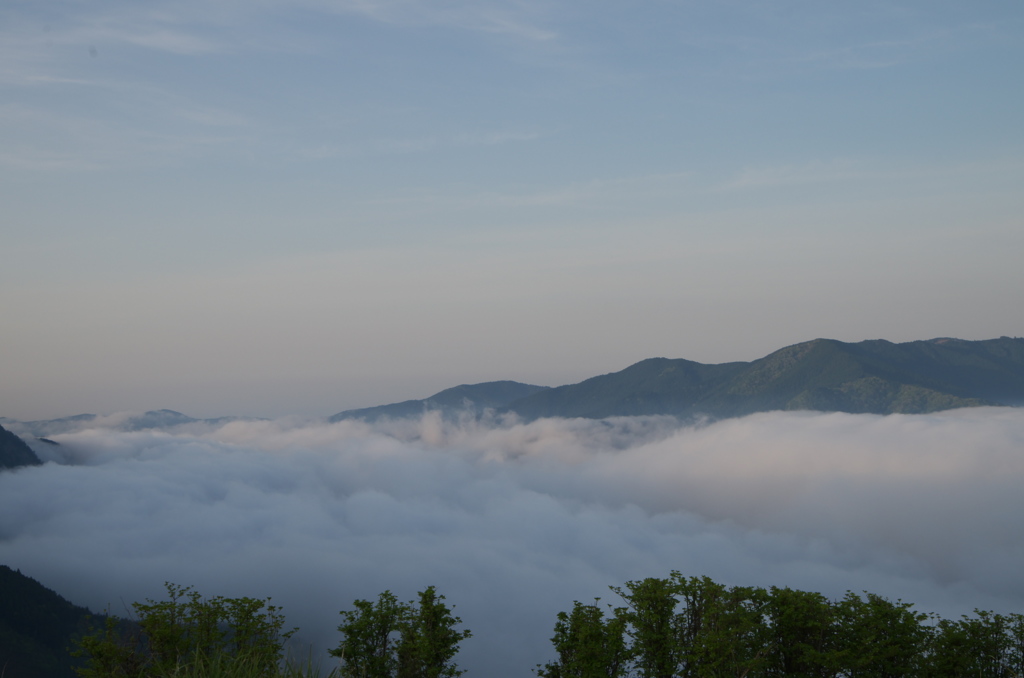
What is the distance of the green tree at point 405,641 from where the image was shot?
144 feet

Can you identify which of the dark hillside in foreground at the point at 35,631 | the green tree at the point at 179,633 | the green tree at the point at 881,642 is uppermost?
the green tree at the point at 179,633

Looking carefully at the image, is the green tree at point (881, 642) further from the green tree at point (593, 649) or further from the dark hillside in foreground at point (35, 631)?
the dark hillside in foreground at point (35, 631)

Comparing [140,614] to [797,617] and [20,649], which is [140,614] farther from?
[20,649]

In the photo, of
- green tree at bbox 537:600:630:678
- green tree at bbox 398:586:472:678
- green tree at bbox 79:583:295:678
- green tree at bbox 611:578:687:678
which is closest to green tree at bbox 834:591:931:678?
green tree at bbox 611:578:687:678

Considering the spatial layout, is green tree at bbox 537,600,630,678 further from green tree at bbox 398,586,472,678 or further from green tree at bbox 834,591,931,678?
green tree at bbox 834,591,931,678

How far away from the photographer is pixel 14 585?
7776 inches

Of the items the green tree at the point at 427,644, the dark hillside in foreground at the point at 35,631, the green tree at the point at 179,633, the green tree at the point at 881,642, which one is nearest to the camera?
the green tree at the point at 179,633

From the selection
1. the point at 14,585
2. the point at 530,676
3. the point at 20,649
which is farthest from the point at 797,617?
the point at 14,585

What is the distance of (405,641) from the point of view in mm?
44562

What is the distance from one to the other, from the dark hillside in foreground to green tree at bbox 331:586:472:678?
15258cm

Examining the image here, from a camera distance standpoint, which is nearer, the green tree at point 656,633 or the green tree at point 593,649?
the green tree at point 593,649

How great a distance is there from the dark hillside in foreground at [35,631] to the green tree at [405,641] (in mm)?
152585

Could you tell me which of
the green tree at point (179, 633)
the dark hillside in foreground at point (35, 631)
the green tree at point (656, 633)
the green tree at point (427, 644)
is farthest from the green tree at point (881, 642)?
the dark hillside in foreground at point (35, 631)

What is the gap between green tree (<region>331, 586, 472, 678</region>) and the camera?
144 feet
